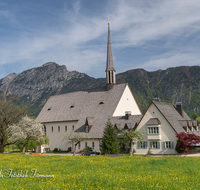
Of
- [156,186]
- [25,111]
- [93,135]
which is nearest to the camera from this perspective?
[156,186]

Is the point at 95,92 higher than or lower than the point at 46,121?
higher

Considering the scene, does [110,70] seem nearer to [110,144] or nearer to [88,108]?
[88,108]

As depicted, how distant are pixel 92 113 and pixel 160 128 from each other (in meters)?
17.5

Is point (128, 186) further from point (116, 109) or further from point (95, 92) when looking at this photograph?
point (95, 92)

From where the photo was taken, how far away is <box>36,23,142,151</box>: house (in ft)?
152

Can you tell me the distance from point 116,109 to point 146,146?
466 inches

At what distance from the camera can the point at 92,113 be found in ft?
171

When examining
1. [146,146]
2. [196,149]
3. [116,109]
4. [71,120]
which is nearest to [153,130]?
[146,146]

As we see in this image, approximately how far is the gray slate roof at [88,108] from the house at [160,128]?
402 centimetres

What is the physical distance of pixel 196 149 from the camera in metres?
36.2

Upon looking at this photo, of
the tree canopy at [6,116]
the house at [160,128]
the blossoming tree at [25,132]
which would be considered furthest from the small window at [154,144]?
the tree canopy at [6,116]

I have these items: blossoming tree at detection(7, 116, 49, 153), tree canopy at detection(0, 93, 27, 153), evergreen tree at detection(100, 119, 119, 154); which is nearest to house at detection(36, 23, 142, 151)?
blossoming tree at detection(7, 116, 49, 153)

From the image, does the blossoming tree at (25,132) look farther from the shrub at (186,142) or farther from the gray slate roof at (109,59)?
the shrub at (186,142)

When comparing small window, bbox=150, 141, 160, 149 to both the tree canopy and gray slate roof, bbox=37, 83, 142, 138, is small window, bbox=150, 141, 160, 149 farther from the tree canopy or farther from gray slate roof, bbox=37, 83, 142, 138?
the tree canopy
